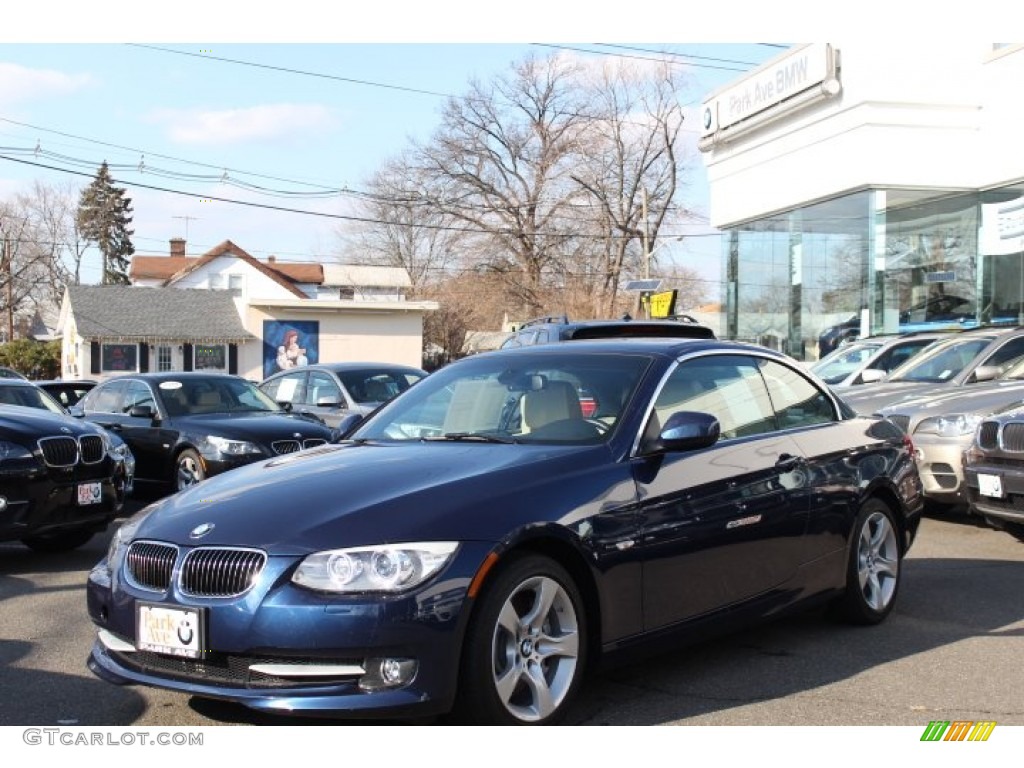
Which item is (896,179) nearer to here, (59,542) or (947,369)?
(947,369)

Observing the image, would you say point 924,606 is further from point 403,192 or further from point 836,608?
point 403,192

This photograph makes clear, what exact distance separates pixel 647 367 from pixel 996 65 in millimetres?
20300

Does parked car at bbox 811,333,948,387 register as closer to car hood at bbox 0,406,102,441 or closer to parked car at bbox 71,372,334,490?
parked car at bbox 71,372,334,490

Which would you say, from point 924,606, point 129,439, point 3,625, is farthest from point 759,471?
point 129,439

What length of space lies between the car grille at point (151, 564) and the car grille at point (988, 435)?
21.4 ft

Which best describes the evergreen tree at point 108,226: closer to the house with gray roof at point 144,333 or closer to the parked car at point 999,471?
the house with gray roof at point 144,333

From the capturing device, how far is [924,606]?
22.6ft

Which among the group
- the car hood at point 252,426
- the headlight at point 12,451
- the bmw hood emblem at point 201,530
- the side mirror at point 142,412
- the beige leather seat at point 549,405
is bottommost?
the car hood at point 252,426

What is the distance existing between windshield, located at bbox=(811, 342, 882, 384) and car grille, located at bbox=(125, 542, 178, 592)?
13.4 m

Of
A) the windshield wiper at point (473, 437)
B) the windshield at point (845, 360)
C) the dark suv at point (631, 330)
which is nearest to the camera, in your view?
the windshield wiper at point (473, 437)

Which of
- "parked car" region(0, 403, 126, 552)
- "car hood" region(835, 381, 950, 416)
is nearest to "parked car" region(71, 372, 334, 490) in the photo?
"parked car" region(0, 403, 126, 552)

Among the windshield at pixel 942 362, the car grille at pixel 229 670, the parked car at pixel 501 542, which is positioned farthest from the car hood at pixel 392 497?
the windshield at pixel 942 362

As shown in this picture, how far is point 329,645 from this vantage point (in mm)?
3920

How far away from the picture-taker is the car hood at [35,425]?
8258 mm
